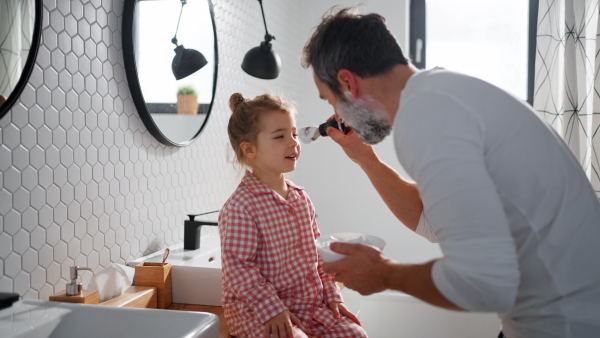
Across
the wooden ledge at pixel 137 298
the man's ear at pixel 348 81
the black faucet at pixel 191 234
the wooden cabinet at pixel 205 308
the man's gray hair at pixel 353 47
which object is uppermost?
the man's gray hair at pixel 353 47

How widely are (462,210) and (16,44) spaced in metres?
1.04

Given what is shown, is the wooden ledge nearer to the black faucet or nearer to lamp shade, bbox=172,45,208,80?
the black faucet

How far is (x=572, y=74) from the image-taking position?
3213 millimetres

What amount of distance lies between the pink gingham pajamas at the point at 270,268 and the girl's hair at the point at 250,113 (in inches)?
5.6

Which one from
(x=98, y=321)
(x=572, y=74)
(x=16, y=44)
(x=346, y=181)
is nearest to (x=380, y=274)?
(x=98, y=321)

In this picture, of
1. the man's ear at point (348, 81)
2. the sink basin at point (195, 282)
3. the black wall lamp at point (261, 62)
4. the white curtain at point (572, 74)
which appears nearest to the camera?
the man's ear at point (348, 81)

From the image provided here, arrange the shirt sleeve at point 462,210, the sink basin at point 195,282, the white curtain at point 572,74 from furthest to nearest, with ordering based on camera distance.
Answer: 1. the white curtain at point 572,74
2. the sink basin at point 195,282
3. the shirt sleeve at point 462,210

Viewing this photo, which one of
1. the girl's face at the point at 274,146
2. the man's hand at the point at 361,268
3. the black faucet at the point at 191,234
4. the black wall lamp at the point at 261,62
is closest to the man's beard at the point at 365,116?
the man's hand at the point at 361,268

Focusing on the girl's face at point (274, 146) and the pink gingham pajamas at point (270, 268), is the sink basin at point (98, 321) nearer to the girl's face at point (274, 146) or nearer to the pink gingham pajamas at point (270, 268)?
the pink gingham pajamas at point (270, 268)

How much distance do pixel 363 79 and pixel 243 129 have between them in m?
0.71

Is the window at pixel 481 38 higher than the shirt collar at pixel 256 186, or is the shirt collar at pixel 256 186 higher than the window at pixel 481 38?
the window at pixel 481 38

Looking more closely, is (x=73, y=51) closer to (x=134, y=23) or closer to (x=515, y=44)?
(x=134, y=23)

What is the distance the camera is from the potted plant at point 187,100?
206 centimetres

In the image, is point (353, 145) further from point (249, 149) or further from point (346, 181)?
point (346, 181)
